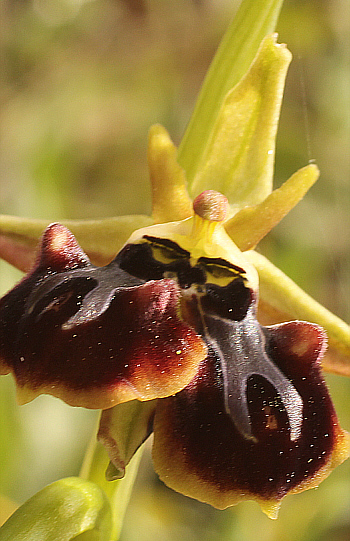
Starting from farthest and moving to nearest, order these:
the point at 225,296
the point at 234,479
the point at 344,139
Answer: the point at 344,139 → the point at 225,296 → the point at 234,479

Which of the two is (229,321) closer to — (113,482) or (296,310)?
(296,310)

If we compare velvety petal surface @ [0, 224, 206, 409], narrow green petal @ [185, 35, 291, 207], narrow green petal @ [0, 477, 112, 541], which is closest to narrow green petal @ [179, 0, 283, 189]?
narrow green petal @ [185, 35, 291, 207]

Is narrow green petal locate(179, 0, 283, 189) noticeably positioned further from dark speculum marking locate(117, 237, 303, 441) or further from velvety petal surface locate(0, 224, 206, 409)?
velvety petal surface locate(0, 224, 206, 409)

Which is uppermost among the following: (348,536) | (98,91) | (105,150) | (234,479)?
(234,479)

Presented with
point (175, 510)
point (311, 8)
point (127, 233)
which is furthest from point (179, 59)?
point (127, 233)

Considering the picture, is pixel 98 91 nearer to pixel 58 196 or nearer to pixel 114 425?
pixel 58 196

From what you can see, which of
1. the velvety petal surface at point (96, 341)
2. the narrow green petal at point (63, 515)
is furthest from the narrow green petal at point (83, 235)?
the narrow green petal at point (63, 515)
